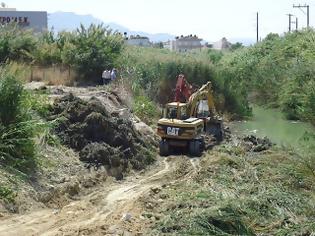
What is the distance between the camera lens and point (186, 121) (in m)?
20.7

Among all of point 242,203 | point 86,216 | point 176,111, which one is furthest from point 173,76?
point 242,203

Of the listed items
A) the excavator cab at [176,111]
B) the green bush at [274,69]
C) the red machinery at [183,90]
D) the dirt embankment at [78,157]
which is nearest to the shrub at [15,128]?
the dirt embankment at [78,157]

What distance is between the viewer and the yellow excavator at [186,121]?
2047 centimetres

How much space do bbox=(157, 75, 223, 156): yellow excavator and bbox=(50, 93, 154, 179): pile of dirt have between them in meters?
0.87

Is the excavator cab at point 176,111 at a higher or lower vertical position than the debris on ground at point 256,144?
higher

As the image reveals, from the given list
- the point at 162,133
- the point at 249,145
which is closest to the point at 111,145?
the point at 162,133

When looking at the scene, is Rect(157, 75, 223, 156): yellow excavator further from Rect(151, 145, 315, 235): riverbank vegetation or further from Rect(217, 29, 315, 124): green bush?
Rect(217, 29, 315, 124): green bush

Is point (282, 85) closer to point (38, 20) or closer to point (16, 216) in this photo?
point (38, 20)

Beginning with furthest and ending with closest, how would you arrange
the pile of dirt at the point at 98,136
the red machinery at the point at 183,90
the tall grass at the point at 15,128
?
the red machinery at the point at 183,90 < the pile of dirt at the point at 98,136 < the tall grass at the point at 15,128

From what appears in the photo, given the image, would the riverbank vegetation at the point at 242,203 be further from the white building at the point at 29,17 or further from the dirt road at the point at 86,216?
the white building at the point at 29,17

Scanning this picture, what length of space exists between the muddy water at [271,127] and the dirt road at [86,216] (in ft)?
50.0

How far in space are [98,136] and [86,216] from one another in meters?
6.89

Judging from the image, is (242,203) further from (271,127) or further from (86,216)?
(271,127)

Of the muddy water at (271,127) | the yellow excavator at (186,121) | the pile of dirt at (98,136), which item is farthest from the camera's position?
the muddy water at (271,127)
